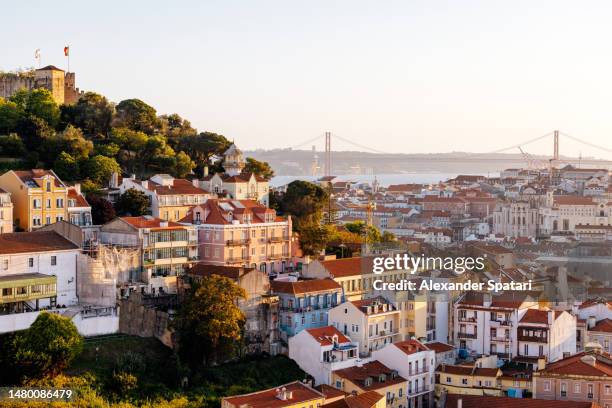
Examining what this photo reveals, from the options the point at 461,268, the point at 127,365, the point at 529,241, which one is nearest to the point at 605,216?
the point at 529,241

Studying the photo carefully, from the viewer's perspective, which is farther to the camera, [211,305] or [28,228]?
[28,228]

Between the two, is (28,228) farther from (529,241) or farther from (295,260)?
(529,241)

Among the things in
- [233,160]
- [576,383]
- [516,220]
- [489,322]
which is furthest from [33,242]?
[516,220]

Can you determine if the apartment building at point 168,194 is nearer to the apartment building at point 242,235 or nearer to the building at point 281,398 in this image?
the apartment building at point 242,235

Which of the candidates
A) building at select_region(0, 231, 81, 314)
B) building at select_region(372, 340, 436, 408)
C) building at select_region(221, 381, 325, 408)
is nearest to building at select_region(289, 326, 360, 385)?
building at select_region(372, 340, 436, 408)

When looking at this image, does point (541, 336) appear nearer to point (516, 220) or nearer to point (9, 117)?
point (9, 117)

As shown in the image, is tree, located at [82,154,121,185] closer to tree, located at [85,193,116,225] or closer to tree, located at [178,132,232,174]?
tree, located at [85,193,116,225]
